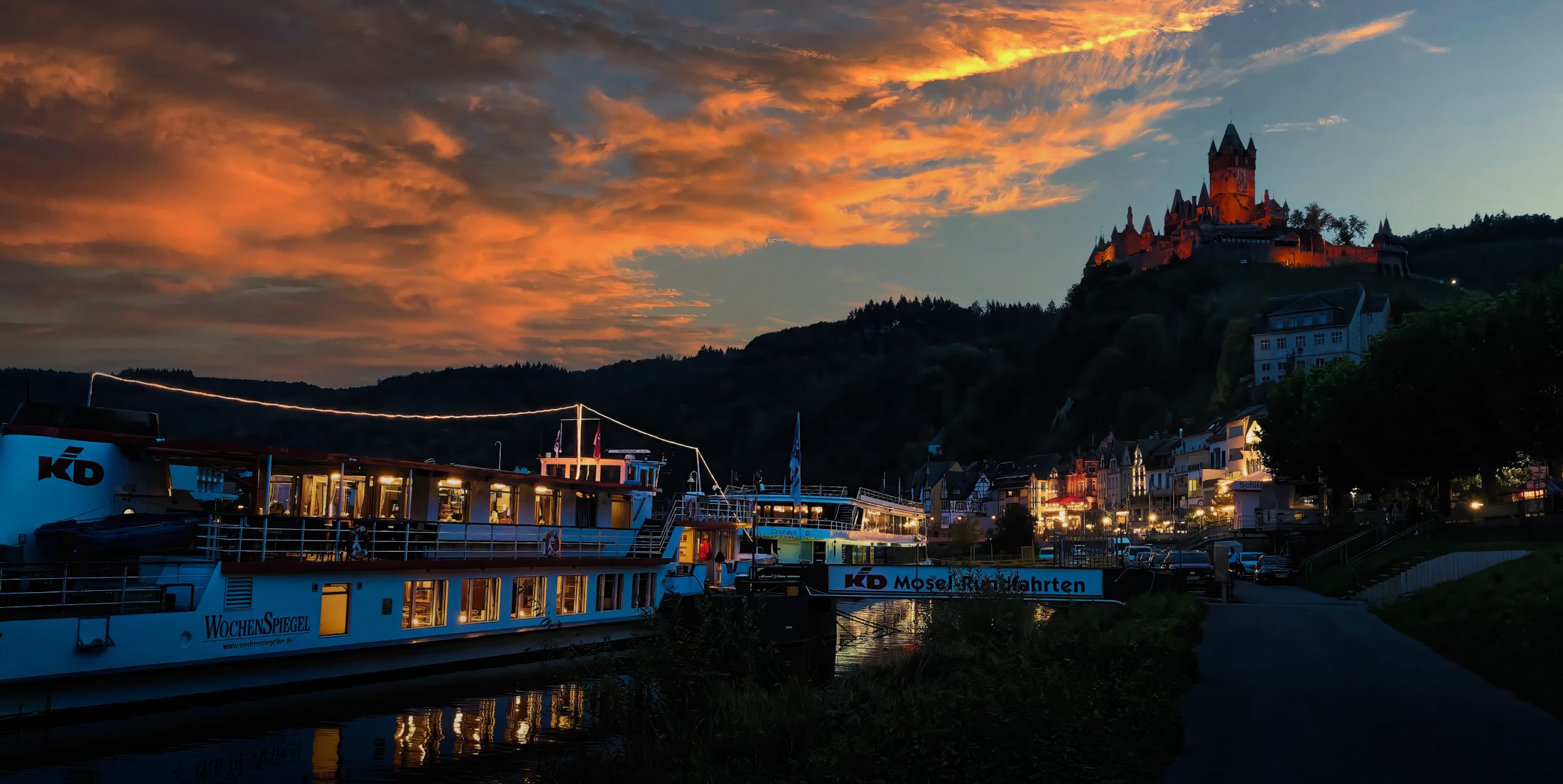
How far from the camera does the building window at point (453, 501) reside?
35.2 m

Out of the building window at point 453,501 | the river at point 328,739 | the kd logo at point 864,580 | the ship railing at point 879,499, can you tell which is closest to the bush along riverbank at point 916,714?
the river at point 328,739

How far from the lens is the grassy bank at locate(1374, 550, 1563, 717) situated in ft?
68.3

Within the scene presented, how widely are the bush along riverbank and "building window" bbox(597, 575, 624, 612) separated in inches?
510

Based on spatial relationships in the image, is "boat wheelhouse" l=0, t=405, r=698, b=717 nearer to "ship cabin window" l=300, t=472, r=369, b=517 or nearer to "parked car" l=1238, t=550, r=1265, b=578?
"ship cabin window" l=300, t=472, r=369, b=517

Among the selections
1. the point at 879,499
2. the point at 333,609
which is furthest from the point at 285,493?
the point at 879,499

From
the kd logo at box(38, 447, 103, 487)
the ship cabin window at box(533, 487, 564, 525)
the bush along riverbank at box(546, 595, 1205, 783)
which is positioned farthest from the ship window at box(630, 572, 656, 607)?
the kd logo at box(38, 447, 103, 487)

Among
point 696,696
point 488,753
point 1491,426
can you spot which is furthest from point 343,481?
point 1491,426

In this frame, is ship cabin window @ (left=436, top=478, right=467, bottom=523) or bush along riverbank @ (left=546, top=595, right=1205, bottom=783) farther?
ship cabin window @ (left=436, top=478, right=467, bottom=523)

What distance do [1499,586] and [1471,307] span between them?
40.3 meters

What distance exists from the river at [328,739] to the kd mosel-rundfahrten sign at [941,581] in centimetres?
1100

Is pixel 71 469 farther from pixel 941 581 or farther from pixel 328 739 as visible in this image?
pixel 941 581

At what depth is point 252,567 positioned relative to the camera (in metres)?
26.2

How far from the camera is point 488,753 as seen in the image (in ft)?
69.3

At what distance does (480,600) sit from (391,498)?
3717 millimetres
